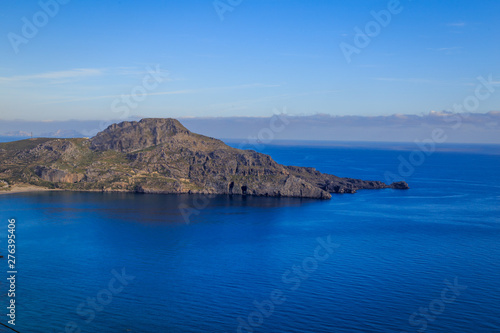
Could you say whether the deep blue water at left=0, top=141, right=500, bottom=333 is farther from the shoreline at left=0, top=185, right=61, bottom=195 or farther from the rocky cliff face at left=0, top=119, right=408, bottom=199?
the rocky cliff face at left=0, top=119, right=408, bottom=199

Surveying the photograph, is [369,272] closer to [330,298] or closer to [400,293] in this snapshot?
[400,293]

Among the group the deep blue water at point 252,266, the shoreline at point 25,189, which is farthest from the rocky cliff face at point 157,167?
Result: the deep blue water at point 252,266

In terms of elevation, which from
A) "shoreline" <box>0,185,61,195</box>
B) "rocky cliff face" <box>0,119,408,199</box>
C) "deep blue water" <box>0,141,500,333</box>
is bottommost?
"deep blue water" <box>0,141,500,333</box>

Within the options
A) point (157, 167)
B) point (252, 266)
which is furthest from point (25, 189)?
point (252, 266)

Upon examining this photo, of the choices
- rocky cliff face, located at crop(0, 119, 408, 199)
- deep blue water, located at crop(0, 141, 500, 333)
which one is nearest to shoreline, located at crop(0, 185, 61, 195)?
rocky cliff face, located at crop(0, 119, 408, 199)

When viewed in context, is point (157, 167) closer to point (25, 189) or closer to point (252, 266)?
point (25, 189)

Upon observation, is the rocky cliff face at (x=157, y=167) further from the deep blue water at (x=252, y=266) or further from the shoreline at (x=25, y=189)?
the deep blue water at (x=252, y=266)

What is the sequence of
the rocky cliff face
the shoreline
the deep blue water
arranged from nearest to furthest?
the deep blue water
the shoreline
the rocky cliff face
